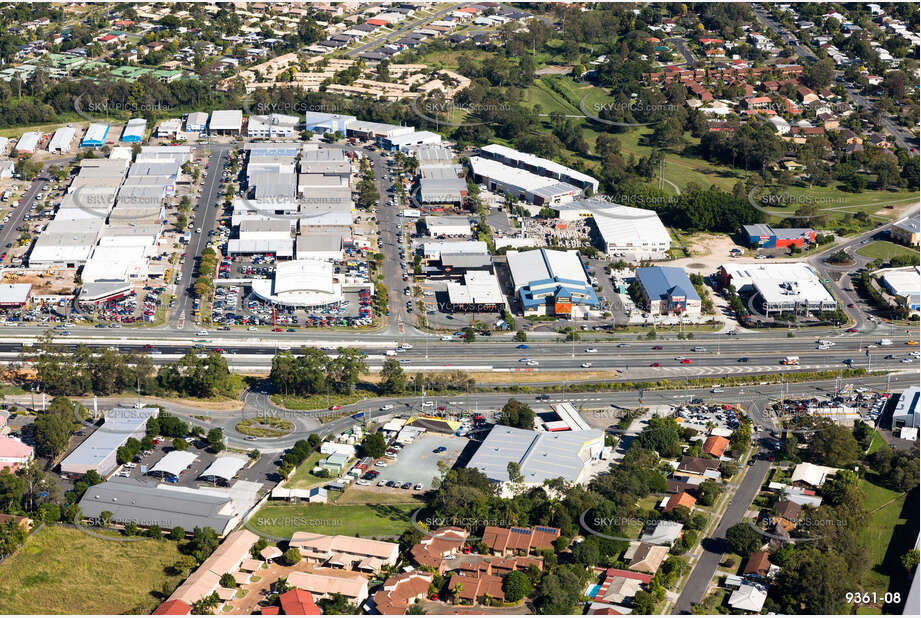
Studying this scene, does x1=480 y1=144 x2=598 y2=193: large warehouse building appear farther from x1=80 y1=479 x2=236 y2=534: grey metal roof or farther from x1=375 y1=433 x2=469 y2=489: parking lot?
x1=80 y1=479 x2=236 y2=534: grey metal roof

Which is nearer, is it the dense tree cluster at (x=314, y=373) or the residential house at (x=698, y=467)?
the residential house at (x=698, y=467)

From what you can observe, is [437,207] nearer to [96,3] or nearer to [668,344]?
[668,344]

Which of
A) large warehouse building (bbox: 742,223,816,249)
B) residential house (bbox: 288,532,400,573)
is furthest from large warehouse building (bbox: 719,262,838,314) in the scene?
residential house (bbox: 288,532,400,573)

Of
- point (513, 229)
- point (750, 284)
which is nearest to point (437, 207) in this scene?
point (513, 229)

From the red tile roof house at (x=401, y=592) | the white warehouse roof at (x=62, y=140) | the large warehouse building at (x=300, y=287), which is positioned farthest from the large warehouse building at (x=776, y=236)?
the white warehouse roof at (x=62, y=140)

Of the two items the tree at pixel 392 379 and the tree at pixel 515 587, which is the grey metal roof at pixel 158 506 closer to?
the tree at pixel 515 587

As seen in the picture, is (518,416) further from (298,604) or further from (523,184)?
(523,184)
